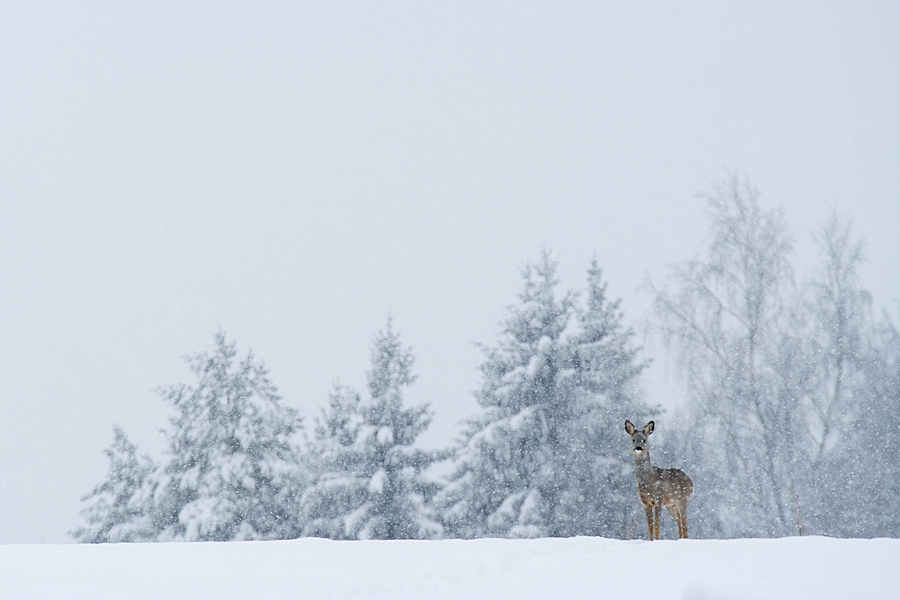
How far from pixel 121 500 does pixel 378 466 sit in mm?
8212

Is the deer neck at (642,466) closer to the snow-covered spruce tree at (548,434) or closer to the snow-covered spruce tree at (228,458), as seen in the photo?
the snow-covered spruce tree at (548,434)

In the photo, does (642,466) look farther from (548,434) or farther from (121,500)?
(121,500)

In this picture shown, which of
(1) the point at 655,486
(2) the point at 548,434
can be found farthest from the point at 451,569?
(2) the point at 548,434

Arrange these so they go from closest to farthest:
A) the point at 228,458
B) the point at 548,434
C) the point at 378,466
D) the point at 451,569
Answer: the point at 451,569 < the point at 548,434 < the point at 378,466 < the point at 228,458

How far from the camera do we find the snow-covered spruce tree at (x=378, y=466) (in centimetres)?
1914

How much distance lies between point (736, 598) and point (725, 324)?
1953cm

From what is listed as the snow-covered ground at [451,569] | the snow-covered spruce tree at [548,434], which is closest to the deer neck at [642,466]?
the snow-covered ground at [451,569]

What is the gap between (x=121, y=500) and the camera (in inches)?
872

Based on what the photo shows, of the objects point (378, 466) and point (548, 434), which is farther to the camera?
point (378, 466)

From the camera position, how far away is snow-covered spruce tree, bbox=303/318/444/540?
19.1m

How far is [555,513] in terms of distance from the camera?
17.9 m

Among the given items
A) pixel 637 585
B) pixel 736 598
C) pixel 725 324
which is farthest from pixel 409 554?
pixel 725 324

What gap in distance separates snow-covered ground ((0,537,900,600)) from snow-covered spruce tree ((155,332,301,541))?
1142 cm

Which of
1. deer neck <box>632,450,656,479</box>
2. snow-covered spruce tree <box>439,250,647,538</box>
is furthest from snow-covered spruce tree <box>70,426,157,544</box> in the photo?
deer neck <box>632,450,656,479</box>
